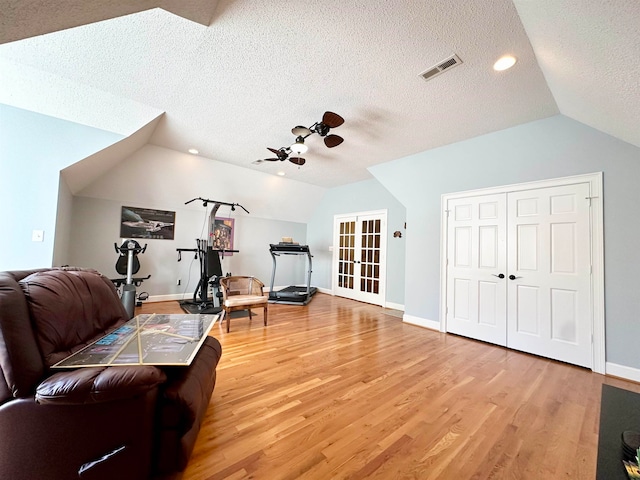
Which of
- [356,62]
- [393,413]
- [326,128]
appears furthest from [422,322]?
[356,62]

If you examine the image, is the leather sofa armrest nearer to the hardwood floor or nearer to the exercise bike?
the hardwood floor

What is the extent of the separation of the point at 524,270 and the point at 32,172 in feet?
19.7

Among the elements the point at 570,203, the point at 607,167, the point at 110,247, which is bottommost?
the point at 110,247

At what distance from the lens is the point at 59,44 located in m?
2.08

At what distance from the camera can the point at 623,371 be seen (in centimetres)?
251

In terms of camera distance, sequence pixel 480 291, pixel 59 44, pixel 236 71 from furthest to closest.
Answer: pixel 480 291 < pixel 236 71 < pixel 59 44

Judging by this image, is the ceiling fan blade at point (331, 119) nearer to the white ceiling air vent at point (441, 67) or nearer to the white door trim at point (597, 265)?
the white ceiling air vent at point (441, 67)

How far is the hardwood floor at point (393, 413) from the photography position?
4.67ft

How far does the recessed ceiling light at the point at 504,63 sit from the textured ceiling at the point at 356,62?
5 centimetres

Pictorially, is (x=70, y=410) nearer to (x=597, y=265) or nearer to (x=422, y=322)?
(x=422, y=322)

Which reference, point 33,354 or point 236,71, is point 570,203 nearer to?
point 236,71

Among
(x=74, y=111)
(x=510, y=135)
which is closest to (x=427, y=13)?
(x=510, y=135)

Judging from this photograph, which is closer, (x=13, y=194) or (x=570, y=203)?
(x=13, y=194)

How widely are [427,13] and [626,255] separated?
10.2 feet
